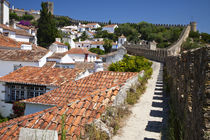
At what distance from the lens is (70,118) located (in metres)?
5.61

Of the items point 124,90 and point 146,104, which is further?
point 146,104

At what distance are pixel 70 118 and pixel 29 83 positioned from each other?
953 centimetres

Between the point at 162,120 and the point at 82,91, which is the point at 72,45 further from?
the point at 162,120

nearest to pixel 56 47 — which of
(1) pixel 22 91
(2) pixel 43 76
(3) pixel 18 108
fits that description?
(2) pixel 43 76

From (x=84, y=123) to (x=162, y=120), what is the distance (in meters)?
2.61

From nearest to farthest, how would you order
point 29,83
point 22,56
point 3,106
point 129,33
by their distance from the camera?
point 29,83 → point 3,106 → point 22,56 → point 129,33

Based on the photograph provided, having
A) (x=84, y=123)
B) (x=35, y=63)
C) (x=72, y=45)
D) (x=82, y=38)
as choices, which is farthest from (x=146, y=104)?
A: (x=82, y=38)

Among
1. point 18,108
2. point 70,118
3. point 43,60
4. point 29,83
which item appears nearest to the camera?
point 70,118

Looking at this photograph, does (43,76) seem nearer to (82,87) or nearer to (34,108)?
(34,108)

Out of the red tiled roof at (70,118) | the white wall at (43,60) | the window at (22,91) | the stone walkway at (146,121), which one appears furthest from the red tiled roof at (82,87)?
the white wall at (43,60)

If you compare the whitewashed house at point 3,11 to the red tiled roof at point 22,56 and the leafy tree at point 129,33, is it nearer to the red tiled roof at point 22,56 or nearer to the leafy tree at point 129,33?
the red tiled roof at point 22,56

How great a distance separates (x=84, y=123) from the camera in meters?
5.33

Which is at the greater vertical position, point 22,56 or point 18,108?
point 22,56

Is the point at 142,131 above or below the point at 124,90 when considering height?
below
